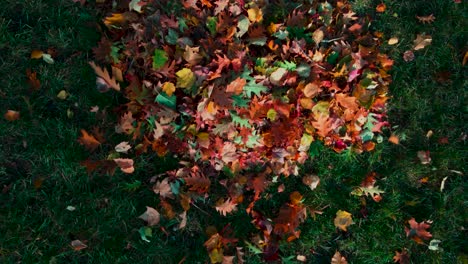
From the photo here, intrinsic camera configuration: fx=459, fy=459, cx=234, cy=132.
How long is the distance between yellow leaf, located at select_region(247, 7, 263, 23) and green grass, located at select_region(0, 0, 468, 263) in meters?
0.97

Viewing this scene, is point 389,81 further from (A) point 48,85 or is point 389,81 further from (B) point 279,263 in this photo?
(A) point 48,85

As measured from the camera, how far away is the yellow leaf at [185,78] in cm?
254

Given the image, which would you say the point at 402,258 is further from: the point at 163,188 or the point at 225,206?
the point at 163,188

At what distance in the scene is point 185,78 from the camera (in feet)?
8.39

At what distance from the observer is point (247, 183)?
2941mm

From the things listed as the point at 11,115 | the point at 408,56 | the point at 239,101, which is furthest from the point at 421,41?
the point at 11,115

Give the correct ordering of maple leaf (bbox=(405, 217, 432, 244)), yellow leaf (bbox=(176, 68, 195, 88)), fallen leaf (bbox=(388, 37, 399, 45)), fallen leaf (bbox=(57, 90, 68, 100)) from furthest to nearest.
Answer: fallen leaf (bbox=(388, 37, 399, 45)) < maple leaf (bbox=(405, 217, 432, 244)) < fallen leaf (bbox=(57, 90, 68, 100)) < yellow leaf (bbox=(176, 68, 195, 88))

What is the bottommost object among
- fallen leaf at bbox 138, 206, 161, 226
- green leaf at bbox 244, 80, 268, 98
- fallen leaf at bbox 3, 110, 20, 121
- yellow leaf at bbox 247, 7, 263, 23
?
fallen leaf at bbox 138, 206, 161, 226

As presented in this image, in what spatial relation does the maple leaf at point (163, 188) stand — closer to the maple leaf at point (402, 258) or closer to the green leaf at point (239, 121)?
the green leaf at point (239, 121)

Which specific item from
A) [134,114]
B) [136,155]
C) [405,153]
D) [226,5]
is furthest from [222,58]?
[405,153]

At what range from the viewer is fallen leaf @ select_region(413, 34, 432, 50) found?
134 inches

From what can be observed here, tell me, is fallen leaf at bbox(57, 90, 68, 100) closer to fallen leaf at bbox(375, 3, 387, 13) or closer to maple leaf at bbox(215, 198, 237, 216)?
maple leaf at bbox(215, 198, 237, 216)

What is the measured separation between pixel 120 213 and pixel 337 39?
1.74 m

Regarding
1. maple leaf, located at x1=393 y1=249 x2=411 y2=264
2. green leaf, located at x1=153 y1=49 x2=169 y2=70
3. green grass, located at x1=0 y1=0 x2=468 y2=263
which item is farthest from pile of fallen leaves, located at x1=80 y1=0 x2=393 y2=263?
maple leaf, located at x1=393 y1=249 x2=411 y2=264
